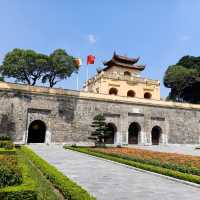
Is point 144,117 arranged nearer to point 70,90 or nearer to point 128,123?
point 128,123

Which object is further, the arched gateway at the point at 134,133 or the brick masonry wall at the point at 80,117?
the arched gateway at the point at 134,133

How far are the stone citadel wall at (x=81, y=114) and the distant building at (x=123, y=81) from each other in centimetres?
546

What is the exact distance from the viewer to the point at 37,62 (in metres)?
33.5

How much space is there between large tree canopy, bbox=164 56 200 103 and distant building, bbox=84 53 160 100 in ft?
22.5

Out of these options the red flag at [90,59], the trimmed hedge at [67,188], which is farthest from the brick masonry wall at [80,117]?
the trimmed hedge at [67,188]

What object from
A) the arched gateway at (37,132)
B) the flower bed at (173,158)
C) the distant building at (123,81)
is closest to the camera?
the flower bed at (173,158)

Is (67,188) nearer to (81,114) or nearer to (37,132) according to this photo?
(81,114)

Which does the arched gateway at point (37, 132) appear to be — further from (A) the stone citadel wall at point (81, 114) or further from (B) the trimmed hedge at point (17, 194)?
(B) the trimmed hedge at point (17, 194)

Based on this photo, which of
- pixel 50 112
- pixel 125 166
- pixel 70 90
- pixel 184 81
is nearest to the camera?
pixel 125 166

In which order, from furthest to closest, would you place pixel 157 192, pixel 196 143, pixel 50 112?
1. pixel 196 143
2. pixel 50 112
3. pixel 157 192

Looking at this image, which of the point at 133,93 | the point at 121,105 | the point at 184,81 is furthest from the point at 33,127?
the point at 184,81

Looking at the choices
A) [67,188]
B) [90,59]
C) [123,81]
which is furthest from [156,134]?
[67,188]

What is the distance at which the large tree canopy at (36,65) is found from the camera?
110ft

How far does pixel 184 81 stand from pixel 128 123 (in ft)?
59.5
